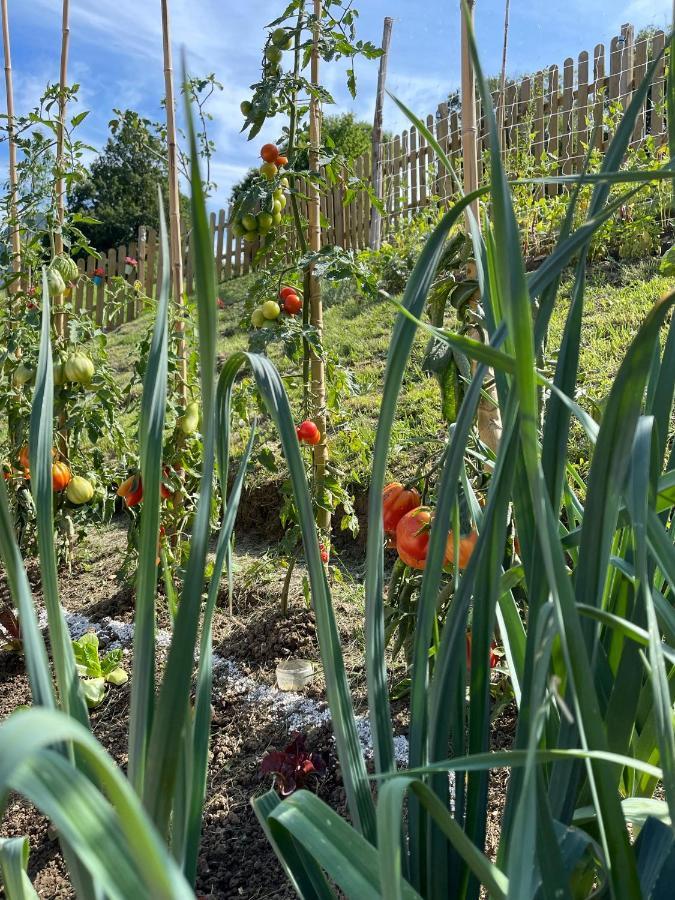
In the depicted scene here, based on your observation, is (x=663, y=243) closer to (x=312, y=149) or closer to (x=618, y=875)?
(x=312, y=149)

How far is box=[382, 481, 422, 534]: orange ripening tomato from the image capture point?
1320mm

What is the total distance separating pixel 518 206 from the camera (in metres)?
4.74

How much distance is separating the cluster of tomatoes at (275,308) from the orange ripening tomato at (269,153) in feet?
1.11

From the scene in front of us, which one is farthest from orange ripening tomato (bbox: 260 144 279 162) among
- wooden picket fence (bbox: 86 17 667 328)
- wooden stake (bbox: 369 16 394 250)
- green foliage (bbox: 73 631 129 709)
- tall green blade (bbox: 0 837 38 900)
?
wooden stake (bbox: 369 16 394 250)

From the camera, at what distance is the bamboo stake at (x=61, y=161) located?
2295 millimetres

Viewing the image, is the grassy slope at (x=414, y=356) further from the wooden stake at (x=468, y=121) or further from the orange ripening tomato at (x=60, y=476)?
the wooden stake at (x=468, y=121)

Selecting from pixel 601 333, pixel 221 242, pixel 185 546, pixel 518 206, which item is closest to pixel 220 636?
pixel 185 546

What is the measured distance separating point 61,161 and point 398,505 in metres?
1.68

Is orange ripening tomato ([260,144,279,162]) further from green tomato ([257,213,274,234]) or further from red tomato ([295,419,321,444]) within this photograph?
red tomato ([295,419,321,444])

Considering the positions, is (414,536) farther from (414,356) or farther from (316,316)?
(414,356)

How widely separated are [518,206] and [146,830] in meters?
4.92

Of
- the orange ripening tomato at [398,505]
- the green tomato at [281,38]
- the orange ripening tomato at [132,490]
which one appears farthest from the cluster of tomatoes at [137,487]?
the green tomato at [281,38]

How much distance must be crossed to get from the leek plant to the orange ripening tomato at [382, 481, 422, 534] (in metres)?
0.59

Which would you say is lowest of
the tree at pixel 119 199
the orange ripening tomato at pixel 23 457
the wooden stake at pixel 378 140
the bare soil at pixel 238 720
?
the bare soil at pixel 238 720
